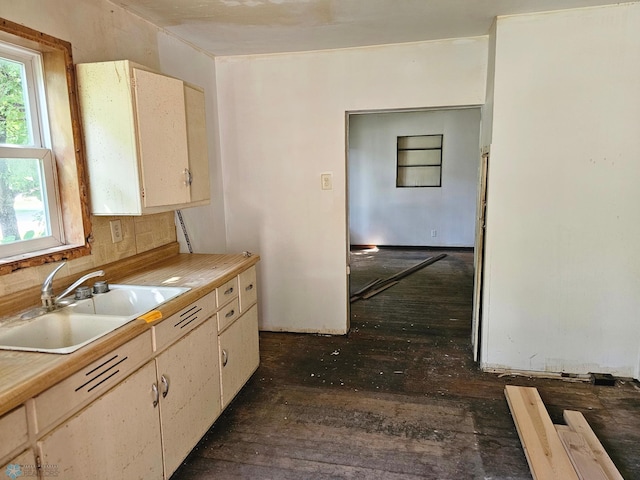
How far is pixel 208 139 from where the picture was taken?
3324 millimetres

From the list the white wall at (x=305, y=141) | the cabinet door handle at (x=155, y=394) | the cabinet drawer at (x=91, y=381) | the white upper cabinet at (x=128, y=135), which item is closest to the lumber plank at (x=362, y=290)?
the white wall at (x=305, y=141)

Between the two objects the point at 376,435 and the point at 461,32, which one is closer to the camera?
the point at 376,435

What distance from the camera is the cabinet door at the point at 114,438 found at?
1256 mm

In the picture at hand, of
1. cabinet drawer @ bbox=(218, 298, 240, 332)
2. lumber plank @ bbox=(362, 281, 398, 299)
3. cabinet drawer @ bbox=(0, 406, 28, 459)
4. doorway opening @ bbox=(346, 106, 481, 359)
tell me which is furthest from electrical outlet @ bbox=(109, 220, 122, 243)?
doorway opening @ bbox=(346, 106, 481, 359)

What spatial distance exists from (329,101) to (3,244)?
2362 mm

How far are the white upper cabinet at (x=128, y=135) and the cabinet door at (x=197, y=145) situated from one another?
178 mm

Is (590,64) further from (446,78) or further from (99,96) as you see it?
(99,96)

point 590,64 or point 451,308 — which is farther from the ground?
point 590,64

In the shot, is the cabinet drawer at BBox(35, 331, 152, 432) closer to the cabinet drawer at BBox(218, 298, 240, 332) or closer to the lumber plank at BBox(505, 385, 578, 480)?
the cabinet drawer at BBox(218, 298, 240, 332)

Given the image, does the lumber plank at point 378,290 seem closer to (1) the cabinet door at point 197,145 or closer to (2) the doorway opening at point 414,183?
(2) the doorway opening at point 414,183

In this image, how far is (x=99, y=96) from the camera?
1.97 meters

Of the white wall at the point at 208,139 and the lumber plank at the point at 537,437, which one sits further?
the white wall at the point at 208,139

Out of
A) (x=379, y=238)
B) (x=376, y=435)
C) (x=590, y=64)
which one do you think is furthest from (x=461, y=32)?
(x=379, y=238)

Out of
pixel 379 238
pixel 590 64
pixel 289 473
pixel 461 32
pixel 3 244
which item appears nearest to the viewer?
pixel 3 244
